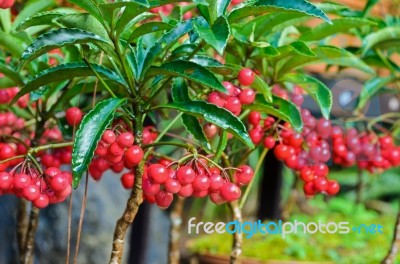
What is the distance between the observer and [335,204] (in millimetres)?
3404

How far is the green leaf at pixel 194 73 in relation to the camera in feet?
3.43

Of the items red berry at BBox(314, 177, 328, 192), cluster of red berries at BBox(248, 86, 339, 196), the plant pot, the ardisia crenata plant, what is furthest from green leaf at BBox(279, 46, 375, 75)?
the plant pot

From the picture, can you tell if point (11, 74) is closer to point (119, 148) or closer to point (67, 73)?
point (67, 73)

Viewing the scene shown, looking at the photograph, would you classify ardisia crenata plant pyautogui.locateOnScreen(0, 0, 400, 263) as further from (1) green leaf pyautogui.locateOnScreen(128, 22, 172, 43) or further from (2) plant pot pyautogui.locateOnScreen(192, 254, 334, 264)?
(2) plant pot pyautogui.locateOnScreen(192, 254, 334, 264)

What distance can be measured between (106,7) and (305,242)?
173 centimetres

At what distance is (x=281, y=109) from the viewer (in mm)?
1313

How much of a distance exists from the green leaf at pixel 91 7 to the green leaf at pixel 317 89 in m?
0.46

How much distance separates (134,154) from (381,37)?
753 millimetres

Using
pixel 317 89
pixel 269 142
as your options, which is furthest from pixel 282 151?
pixel 317 89

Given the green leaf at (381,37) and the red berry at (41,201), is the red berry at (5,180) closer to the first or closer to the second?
the red berry at (41,201)

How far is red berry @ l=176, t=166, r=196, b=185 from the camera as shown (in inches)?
40.4

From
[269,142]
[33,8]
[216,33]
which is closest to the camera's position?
[216,33]

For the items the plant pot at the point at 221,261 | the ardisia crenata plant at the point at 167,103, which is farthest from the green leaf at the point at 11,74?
the plant pot at the point at 221,261

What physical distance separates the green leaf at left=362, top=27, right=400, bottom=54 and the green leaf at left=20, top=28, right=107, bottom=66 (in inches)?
28.3
